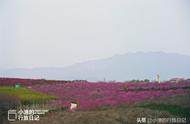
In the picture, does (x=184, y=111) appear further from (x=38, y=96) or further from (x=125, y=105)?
(x=38, y=96)

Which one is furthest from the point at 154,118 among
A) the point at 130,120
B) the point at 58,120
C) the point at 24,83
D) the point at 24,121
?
the point at 24,83

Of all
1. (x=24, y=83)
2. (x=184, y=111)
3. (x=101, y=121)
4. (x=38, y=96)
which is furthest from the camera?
(x=24, y=83)

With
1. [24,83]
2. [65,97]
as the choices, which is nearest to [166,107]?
[65,97]

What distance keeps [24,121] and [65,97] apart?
388 centimetres

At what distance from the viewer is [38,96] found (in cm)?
1733

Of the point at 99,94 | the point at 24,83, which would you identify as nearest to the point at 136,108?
the point at 99,94

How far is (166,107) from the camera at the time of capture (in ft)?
51.2

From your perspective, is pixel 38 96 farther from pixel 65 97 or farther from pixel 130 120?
pixel 130 120

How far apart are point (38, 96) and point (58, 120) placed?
335cm

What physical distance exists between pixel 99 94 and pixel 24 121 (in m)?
4.64

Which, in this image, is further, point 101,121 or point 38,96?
point 38,96

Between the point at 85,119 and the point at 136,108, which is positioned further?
the point at 136,108

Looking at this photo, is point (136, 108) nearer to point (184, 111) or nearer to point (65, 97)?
point (184, 111)

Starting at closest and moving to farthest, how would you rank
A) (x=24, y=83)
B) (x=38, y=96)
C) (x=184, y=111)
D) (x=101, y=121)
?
(x=101, y=121) < (x=184, y=111) < (x=38, y=96) < (x=24, y=83)
